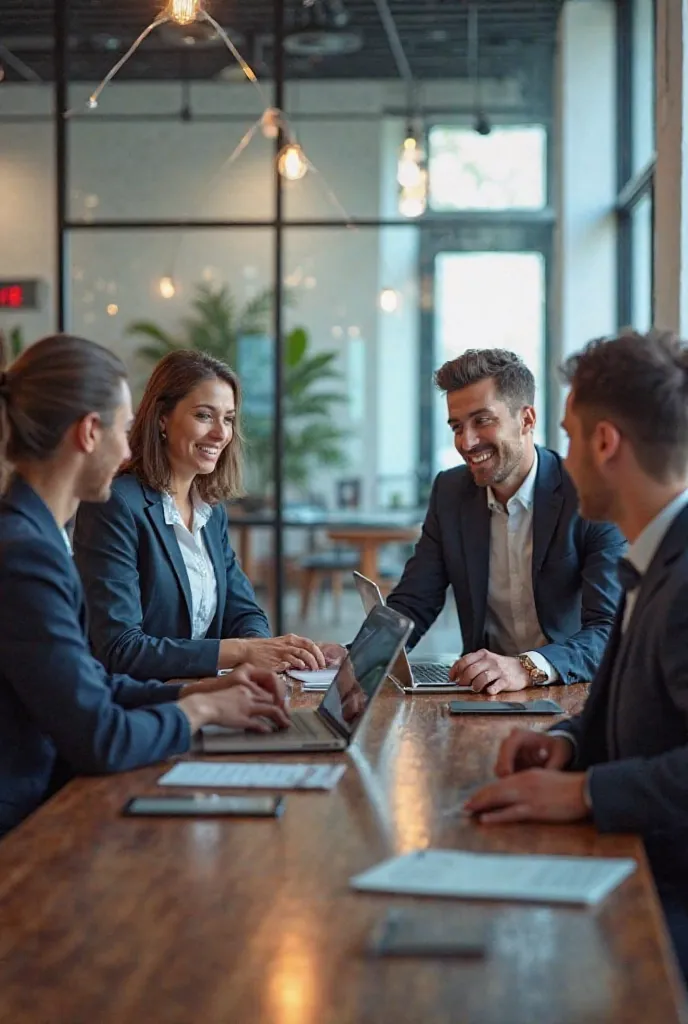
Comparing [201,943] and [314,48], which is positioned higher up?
[314,48]

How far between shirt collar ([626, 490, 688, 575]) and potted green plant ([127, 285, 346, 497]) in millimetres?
6147

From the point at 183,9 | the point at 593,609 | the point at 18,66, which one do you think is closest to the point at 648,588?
the point at 593,609

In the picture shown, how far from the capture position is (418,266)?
828 centimetres

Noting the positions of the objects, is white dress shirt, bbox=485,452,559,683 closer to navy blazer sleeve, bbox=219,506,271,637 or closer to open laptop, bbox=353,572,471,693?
open laptop, bbox=353,572,471,693

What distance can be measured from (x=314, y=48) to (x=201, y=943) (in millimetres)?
7375

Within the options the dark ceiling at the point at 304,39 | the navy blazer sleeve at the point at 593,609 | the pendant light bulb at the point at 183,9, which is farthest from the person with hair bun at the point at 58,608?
the dark ceiling at the point at 304,39

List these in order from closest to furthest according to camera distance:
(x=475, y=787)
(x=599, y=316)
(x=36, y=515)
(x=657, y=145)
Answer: (x=475, y=787)
(x=36, y=515)
(x=657, y=145)
(x=599, y=316)

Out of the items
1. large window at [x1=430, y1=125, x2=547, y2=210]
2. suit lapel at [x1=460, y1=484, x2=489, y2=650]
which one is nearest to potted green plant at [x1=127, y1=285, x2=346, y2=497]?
large window at [x1=430, y1=125, x2=547, y2=210]

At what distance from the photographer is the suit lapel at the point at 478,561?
3.80m

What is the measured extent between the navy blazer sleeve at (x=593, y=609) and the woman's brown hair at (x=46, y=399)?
1282 mm

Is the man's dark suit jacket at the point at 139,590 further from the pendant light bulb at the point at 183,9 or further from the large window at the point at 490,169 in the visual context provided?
the large window at the point at 490,169

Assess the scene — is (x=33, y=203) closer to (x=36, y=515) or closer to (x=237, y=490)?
(x=237, y=490)

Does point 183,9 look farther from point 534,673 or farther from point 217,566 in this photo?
point 534,673

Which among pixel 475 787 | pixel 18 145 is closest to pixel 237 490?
pixel 475 787
